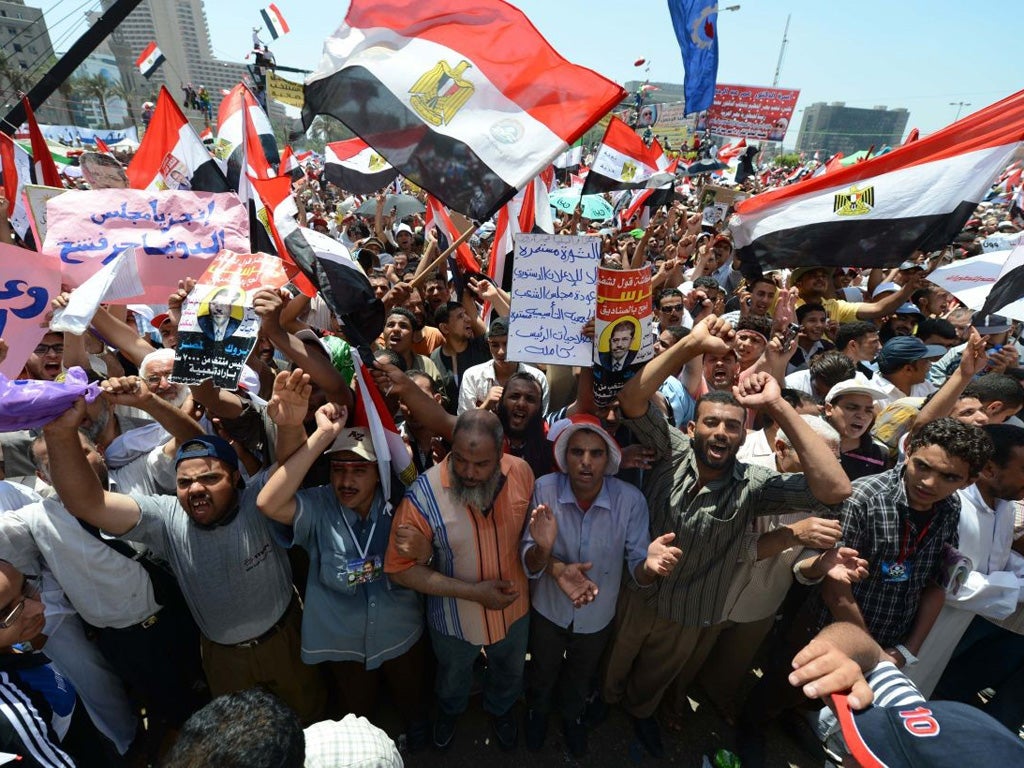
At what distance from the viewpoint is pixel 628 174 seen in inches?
300

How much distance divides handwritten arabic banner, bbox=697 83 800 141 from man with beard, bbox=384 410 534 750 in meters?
20.6

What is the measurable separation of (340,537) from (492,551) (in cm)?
73

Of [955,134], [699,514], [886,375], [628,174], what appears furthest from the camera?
[628,174]

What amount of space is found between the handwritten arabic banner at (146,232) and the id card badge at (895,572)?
4.34m

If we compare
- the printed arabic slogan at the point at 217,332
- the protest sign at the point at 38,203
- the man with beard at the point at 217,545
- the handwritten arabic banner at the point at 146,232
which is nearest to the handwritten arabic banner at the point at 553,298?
the man with beard at the point at 217,545

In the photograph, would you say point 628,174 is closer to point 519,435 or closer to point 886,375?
point 886,375

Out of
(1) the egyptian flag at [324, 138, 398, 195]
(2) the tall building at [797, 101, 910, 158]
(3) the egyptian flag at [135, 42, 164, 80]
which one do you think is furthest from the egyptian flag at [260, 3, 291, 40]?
(2) the tall building at [797, 101, 910, 158]

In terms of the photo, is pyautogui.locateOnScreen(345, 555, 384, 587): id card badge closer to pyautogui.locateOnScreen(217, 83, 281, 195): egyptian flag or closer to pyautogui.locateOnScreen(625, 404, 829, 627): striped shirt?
pyautogui.locateOnScreen(625, 404, 829, 627): striped shirt

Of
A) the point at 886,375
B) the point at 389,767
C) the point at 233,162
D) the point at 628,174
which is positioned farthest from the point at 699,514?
the point at 628,174

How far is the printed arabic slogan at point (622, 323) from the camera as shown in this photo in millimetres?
2629

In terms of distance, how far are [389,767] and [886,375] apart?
4270 mm

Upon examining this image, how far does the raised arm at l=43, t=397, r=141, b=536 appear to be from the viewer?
1937mm

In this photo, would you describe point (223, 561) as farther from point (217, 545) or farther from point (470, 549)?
point (470, 549)

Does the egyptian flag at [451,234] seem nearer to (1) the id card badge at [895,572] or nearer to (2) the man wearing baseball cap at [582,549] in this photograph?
(2) the man wearing baseball cap at [582,549]
